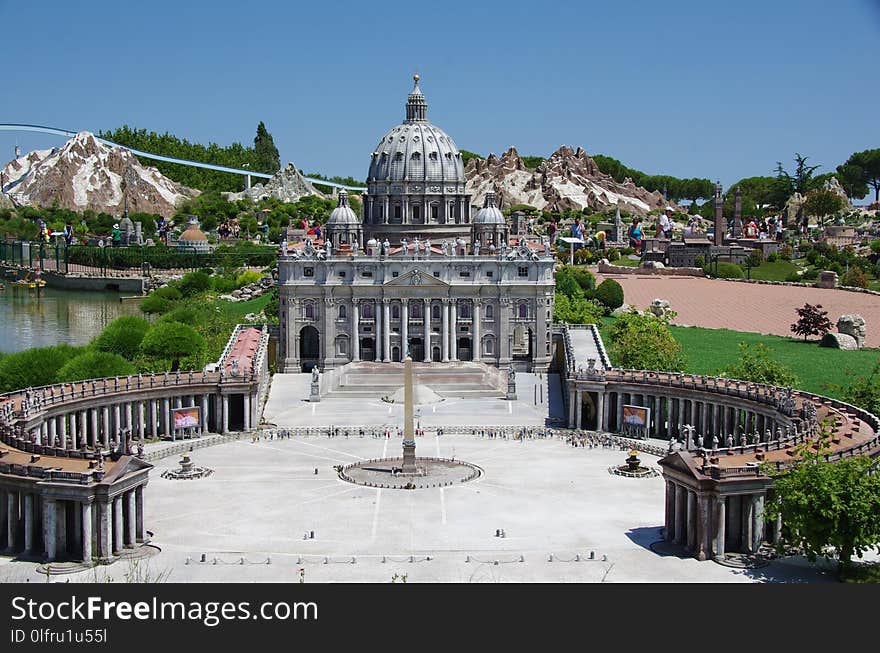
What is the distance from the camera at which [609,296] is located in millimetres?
169500

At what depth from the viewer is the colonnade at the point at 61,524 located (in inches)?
2459

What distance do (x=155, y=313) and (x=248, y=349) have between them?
236ft

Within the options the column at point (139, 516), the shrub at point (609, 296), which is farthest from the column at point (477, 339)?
the column at point (139, 516)

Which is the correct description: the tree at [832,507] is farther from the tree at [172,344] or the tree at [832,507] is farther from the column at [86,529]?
the tree at [172,344]

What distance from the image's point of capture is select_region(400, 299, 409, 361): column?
12788cm

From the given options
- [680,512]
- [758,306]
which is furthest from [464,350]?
[758,306]

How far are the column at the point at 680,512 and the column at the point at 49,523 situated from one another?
2851 cm

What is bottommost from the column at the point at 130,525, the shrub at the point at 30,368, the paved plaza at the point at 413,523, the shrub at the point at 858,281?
the paved plaza at the point at 413,523

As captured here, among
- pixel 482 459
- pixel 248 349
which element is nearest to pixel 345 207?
pixel 248 349

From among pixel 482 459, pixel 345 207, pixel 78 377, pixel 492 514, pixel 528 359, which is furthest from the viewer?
pixel 345 207

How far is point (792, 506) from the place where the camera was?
5941cm

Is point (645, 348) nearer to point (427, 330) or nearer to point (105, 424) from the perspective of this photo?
point (427, 330)

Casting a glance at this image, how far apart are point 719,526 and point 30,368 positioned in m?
57.4
